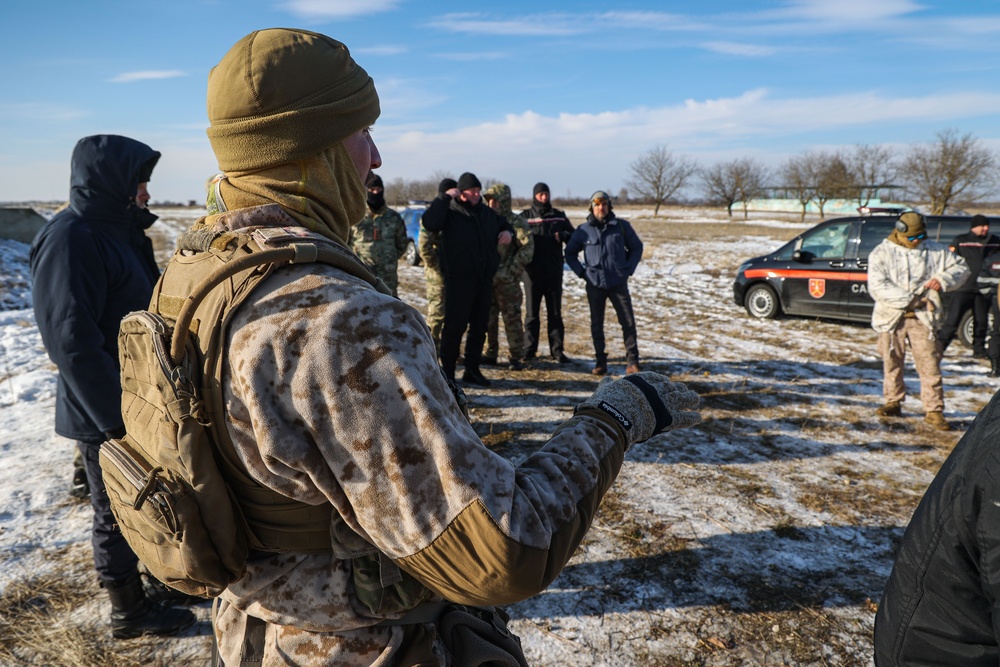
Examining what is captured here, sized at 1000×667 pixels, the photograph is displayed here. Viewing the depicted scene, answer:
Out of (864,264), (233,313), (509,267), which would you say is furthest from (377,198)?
(864,264)

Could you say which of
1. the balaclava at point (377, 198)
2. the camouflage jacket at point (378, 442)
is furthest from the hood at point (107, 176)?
the balaclava at point (377, 198)

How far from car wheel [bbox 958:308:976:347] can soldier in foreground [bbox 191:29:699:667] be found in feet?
29.8

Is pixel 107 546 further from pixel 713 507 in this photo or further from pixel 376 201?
pixel 376 201

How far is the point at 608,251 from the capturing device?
22.9ft

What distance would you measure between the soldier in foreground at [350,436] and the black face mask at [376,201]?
5.95 m

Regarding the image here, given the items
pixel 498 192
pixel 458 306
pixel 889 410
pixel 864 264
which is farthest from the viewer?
pixel 864 264

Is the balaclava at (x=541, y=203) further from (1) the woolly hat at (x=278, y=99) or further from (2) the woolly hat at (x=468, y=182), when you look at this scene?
(1) the woolly hat at (x=278, y=99)

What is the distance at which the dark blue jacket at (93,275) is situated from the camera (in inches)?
105

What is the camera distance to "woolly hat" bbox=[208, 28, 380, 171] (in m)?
1.15

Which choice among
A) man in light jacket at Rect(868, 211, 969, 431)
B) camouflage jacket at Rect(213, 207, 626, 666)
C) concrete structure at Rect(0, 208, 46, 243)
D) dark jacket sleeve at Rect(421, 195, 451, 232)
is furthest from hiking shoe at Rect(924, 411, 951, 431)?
concrete structure at Rect(0, 208, 46, 243)

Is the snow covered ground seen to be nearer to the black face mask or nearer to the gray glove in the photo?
the gray glove

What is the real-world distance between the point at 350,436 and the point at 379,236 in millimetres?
6595

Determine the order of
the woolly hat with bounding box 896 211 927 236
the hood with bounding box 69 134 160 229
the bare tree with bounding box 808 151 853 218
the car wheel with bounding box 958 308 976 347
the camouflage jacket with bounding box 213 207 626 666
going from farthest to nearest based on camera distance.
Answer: the bare tree with bounding box 808 151 853 218 → the car wheel with bounding box 958 308 976 347 → the woolly hat with bounding box 896 211 927 236 → the hood with bounding box 69 134 160 229 → the camouflage jacket with bounding box 213 207 626 666

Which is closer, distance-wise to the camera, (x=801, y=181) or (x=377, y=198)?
(x=377, y=198)
